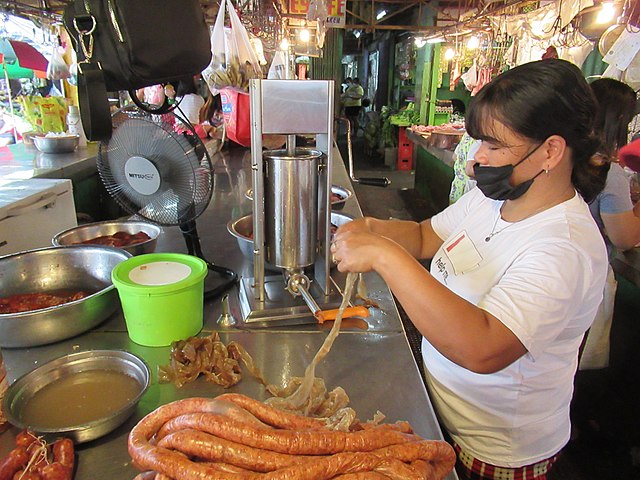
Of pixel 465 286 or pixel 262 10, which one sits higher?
pixel 262 10

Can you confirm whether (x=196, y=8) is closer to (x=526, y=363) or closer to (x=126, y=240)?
(x=126, y=240)

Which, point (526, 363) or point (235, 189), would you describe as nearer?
point (526, 363)

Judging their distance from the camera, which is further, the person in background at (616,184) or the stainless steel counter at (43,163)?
Answer: the stainless steel counter at (43,163)

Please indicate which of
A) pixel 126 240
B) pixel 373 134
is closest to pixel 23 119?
pixel 126 240

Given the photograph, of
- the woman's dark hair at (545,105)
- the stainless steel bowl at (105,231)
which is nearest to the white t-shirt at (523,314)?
the woman's dark hair at (545,105)

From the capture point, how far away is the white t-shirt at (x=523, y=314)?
1.04 m

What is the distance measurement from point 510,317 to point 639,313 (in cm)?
250

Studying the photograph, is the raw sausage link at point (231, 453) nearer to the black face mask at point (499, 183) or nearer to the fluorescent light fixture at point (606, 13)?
the black face mask at point (499, 183)

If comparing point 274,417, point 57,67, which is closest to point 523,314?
point 274,417

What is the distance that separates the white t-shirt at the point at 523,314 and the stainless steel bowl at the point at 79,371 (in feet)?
2.73

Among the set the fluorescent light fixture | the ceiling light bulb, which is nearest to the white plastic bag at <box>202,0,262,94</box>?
the fluorescent light fixture

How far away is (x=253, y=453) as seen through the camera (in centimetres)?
73

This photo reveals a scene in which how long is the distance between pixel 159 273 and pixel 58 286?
21.7 inches

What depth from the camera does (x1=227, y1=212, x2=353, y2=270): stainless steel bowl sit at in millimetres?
1776
